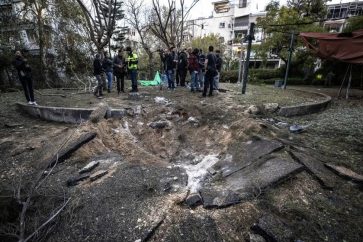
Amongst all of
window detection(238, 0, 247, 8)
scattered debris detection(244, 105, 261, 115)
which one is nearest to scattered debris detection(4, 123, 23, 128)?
scattered debris detection(244, 105, 261, 115)

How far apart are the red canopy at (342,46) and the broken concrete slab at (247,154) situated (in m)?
6.98

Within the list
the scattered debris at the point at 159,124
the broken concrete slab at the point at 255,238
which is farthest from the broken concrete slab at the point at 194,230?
the scattered debris at the point at 159,124

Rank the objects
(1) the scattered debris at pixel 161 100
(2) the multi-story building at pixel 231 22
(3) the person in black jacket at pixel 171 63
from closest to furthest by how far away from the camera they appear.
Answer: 1. (1) the scattered debris at pixel 161 100
2. (3) the person in black jacket at pixel 171 63
3. (2) the multi-story building at pixel 231 22

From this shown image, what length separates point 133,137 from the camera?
20.5ft

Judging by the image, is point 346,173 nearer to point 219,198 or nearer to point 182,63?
point 219,198

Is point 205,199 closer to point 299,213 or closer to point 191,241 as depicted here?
point 191,241

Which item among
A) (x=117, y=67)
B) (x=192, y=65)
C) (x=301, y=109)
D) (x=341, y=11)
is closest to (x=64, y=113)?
(x=117, y=67)

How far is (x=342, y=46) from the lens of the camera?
30.5 feet

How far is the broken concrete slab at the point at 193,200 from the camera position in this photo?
3.56 meters

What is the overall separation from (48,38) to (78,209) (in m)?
13.3

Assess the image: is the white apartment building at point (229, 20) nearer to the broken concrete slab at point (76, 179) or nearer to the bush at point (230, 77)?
the bush at point (230, 77)

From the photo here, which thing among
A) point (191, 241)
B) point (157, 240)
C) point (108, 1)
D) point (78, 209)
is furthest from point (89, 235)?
point (108, 1)

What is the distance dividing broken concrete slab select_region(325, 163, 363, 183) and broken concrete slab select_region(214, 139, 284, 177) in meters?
0.91

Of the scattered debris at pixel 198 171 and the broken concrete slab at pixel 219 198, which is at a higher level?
the broken concrete slab at pixel 219 198
